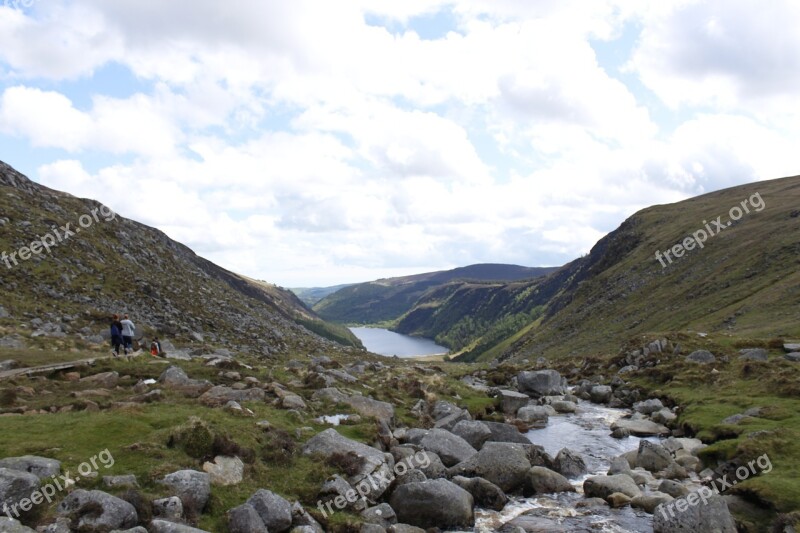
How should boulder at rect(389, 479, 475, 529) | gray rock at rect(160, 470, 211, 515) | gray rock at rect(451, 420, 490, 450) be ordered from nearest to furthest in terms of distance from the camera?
gray rock at rect(160, 470, 211, 515)
boulder at rect(389, 479, 475, 529)
gray rock at rect(451, 420, 490, 450)

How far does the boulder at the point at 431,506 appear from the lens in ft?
70.1

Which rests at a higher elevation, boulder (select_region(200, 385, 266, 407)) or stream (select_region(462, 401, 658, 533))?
boulder (select_region(200, 385, 266, 407))

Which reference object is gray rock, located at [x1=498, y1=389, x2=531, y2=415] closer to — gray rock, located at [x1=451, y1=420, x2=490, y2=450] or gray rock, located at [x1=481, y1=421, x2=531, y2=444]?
gray rock, located at [x1=481, y1=421, x2=531, y2=444]

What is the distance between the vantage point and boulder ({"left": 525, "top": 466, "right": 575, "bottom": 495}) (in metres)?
25.9

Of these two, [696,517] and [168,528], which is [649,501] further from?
[168,528]

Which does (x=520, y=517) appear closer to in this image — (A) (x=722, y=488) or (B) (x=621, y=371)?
(A) (x=722, y=488)

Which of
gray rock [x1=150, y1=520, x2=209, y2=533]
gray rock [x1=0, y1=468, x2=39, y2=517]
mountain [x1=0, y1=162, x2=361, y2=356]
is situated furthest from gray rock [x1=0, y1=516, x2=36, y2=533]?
mountain [x1=0, y1=162, x2=361, y2=356]


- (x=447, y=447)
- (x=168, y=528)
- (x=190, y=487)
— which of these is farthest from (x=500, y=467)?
(x=168, y=528)

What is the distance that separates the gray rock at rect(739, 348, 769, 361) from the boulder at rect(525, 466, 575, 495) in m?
33.1

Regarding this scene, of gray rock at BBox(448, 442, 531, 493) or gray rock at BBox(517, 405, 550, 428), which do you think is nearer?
Result: gray rock at BBox(448, 442, 531, 493)

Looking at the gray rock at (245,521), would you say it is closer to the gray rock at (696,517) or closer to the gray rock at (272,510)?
the gray rock at (272,510)

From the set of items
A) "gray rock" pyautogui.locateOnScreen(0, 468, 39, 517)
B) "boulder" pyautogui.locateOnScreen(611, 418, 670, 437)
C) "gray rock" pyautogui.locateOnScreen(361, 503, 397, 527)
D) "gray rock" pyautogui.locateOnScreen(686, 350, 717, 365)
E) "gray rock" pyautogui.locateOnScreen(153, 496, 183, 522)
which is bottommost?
"gray rock" pyautogui.locateOnScreen(361, 503, 397, 527)

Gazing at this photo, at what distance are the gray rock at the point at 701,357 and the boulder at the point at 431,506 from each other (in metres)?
41.1

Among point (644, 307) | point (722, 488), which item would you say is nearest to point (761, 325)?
point (644, 307)
